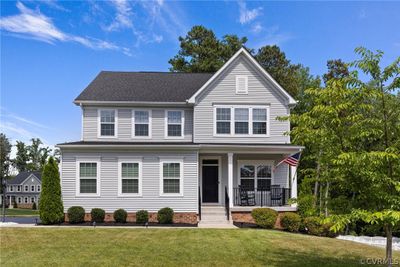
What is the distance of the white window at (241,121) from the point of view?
21.1 metres

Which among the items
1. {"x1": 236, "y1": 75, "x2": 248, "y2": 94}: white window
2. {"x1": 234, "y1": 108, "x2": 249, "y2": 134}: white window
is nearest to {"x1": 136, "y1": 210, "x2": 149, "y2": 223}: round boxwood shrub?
{"x1": 234, "y1": 108, "x2": 249, "y2": 134}: white window

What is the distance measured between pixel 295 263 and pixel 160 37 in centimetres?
1554

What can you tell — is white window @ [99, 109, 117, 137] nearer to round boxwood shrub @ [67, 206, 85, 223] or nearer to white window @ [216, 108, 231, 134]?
round boxwood shrub @ [67, 206, 85, 223]

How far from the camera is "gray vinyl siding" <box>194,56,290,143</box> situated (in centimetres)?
2097

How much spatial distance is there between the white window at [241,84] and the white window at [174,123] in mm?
3361

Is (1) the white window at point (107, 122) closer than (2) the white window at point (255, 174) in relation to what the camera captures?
Yes

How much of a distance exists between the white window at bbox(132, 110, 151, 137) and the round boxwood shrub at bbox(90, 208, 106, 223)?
4.50m

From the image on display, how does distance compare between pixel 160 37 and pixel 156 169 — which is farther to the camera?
pixel 160 37

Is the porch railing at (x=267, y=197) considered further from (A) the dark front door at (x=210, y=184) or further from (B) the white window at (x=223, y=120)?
(B) the white window at (x=223, y=120)

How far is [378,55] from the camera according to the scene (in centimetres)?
770

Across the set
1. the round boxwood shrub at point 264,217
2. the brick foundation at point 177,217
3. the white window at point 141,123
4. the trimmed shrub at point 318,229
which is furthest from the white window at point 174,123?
the trimmed shrub at point 318,229

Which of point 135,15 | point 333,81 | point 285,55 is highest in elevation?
point 285,55

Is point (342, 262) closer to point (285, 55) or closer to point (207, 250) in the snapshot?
point (207, 250)

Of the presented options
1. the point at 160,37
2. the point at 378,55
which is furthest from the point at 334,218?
the point at 160,37
